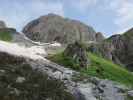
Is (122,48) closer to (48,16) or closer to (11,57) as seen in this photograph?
(48,16)

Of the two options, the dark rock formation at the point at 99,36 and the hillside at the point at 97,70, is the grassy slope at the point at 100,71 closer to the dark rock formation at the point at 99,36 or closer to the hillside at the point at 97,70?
the hillside at the point at 97,70

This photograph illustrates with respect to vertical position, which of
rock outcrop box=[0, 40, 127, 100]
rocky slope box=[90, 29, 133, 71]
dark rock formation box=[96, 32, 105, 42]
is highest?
dark rock formation box=[96, 32, 105, 42]

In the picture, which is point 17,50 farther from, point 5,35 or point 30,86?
point 5,35

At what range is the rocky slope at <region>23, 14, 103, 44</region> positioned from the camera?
141 meters

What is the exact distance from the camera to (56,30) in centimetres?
14225

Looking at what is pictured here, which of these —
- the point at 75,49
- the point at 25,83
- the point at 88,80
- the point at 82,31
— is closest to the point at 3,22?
the point at 82,31

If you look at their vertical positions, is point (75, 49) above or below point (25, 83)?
above

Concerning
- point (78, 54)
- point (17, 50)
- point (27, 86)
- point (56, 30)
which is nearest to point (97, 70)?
point (78, 54)

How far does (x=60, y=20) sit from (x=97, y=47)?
48.1m

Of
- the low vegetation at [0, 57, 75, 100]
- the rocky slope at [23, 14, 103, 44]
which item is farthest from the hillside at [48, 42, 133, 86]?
the rocky slope at [23, 14, 103, 44]

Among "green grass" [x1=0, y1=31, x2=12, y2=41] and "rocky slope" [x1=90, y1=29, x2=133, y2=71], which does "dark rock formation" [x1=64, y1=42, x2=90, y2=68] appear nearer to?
"green grass" [x1=0, y1=31, x2=12, y2=41]

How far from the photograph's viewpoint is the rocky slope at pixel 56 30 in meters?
141

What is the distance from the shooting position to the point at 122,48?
14262 centimetres

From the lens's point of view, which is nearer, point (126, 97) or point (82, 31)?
point (126, 97)
